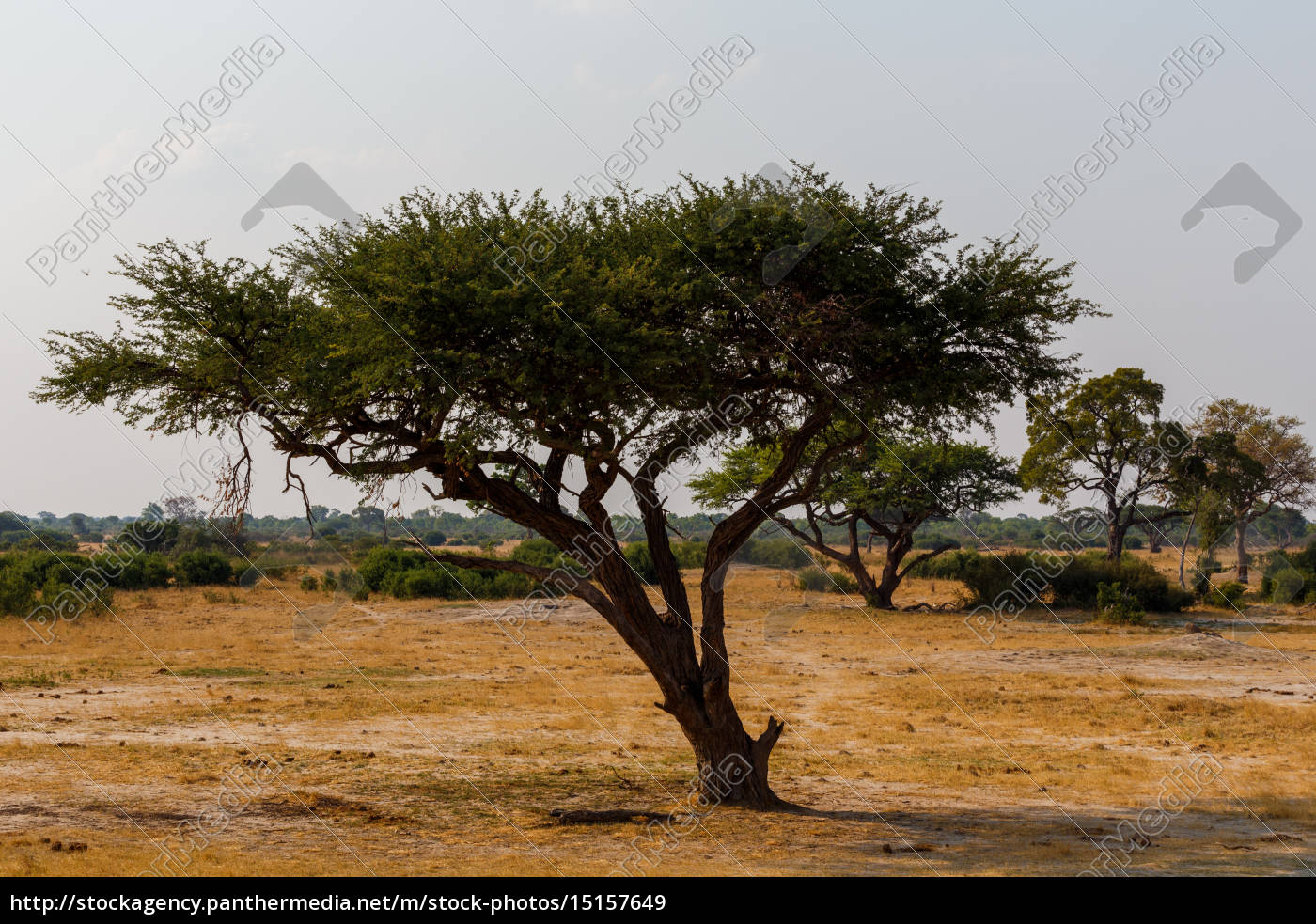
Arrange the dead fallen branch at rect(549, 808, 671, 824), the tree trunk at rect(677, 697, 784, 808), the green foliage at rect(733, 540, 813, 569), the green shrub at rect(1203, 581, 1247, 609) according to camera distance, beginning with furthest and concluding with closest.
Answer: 1. the green foliage at rect(733, 540, 813, 569)
2. the green shrub at rect(1203, 581, 1247, 609)
3. the tree trunk at rect(677, 697, 784, 808)
4. the dead fallen branch at rect(549, 808, 671, 824)

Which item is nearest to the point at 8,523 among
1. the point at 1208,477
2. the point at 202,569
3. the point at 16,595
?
the point at 202,569

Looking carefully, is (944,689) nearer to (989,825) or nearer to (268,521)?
A: (989,825)

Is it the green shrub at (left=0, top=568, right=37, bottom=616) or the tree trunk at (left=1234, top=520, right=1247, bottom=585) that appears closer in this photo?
the green shrub at (left=0, top=568, right=37, bottom=616)

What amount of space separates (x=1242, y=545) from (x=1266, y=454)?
20.7ft

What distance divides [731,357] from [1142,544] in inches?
3872

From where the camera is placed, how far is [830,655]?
29.3 metres

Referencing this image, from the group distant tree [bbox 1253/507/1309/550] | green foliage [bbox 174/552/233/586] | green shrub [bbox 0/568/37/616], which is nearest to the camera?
green shrub [bbox 0/568/37/616]

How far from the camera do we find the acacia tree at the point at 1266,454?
4669 centimetres

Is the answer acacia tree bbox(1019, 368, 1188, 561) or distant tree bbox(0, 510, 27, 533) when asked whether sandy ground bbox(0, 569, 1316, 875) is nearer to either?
acacia tree bbox(1019, 368, 1188, 561)

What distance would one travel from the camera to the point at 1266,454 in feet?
164

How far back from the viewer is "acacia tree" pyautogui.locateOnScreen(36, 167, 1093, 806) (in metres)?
11.0

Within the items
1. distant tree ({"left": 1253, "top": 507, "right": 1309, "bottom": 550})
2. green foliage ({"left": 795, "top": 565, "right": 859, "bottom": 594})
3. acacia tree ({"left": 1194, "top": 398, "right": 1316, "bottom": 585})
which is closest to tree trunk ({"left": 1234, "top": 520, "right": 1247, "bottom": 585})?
acacia tree ({"left": 1194, "top": 398, "right": 1316, "bottom": 585})

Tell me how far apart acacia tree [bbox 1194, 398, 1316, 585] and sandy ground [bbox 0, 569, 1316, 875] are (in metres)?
17.0

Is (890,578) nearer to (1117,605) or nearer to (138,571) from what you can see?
(1117,605)
